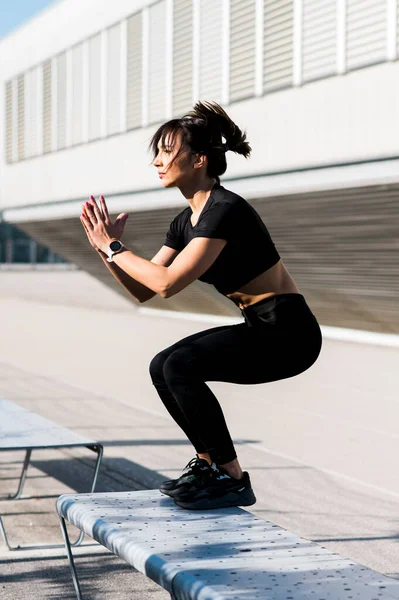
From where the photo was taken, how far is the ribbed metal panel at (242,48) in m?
18.9

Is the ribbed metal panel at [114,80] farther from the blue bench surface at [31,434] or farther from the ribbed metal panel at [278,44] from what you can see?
the blue bench surface at [31,434]

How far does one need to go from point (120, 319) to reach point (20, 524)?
1892 centimetres

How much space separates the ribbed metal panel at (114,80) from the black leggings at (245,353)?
20.7 metres

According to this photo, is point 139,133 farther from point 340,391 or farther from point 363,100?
point 340,391

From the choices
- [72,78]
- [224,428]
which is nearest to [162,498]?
[224,428]

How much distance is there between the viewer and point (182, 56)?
21.7 metres

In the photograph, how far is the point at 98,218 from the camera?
414 cm

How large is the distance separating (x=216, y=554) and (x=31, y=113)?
90.1 feet

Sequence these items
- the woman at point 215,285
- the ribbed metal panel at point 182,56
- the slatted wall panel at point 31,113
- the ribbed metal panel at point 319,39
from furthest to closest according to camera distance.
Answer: the slatted wall panel at point 31,113 → the ribbed metal panel at point 182,56 → the ribbed metal panel at point 319,39 → the woman at point 215,285

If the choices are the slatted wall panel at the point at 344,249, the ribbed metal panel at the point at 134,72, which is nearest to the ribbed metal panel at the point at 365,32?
the slatted wall panel at the point at 344,249

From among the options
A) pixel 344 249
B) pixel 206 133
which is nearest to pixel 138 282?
pixel 206 133

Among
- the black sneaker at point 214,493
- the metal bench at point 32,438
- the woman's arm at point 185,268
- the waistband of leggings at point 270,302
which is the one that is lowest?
the metal bench at point 32,438

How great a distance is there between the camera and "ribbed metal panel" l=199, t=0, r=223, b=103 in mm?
20141

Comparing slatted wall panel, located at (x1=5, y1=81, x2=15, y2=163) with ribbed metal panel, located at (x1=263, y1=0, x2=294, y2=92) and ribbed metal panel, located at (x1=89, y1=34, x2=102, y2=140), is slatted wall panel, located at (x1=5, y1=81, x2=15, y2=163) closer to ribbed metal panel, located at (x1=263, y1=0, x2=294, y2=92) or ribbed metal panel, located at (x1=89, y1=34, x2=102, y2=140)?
ribbed metal panel, located at (x1=89, y1=34, x2=102, y2=140)
